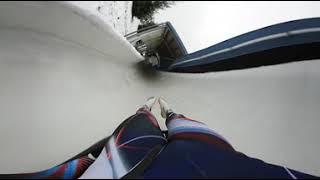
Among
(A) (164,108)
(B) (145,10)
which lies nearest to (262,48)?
(A) (164,108)

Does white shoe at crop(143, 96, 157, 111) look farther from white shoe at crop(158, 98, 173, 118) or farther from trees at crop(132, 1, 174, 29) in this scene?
trees at crop(132, 1, 174, 29)

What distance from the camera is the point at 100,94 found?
73.5 inches

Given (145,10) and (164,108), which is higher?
(145,10)

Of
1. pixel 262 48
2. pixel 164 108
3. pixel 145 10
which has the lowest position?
pixel 164 108

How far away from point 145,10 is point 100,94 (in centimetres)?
579

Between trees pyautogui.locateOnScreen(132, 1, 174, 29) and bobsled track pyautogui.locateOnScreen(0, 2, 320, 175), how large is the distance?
5.06 m

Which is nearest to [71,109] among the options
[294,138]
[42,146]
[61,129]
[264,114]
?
[61,129]

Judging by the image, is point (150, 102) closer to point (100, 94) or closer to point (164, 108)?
point (164, 108)

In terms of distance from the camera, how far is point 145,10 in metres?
7.34

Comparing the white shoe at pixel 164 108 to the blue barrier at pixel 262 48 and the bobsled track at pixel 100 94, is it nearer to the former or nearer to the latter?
the bobsled track at pixel 100 94

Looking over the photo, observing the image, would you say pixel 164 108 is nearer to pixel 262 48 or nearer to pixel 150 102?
pixel 150 102

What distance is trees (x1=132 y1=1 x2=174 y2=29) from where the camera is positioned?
701cm

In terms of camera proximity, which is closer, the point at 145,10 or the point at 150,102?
the point at 150,102

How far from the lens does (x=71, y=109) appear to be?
1.70 metres
